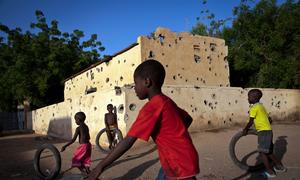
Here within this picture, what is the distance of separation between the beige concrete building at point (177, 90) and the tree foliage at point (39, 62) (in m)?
5.59

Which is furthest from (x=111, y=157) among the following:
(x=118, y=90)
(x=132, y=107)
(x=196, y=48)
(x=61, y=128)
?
(x=196, y=48)

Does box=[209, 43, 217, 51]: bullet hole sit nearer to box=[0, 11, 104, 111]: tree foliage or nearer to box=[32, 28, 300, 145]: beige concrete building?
box=[32, 28, 300, 145]: beige concrete building

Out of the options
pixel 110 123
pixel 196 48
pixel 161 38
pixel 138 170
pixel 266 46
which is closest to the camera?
pixel 138 170

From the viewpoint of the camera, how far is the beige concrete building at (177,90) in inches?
439

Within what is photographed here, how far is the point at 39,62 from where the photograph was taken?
25.0 m

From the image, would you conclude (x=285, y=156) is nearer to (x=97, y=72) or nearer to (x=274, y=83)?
(x=97, y=72)

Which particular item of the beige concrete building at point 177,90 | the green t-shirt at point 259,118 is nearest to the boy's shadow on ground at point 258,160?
the green t-shirt at point 259,118

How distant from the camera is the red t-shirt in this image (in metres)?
2.33

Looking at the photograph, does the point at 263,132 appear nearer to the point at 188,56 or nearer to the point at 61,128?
the point at 188,56

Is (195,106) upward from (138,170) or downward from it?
upward

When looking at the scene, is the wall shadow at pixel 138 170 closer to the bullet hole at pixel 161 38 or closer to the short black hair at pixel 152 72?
the short black hair at pixel 152 72

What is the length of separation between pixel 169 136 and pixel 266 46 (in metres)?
20.7

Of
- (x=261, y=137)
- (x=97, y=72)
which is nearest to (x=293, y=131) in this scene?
(x=261, y=137)

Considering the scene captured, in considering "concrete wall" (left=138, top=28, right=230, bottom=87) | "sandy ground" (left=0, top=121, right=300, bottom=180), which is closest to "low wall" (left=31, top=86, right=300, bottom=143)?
"sandy ground" (left=0, top=121, right=300, bottom=180)
